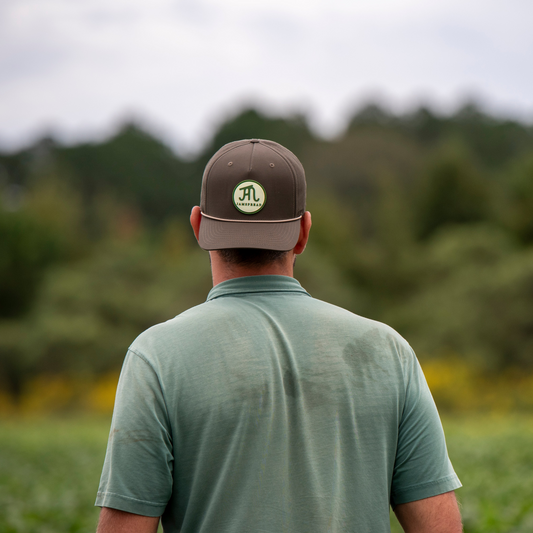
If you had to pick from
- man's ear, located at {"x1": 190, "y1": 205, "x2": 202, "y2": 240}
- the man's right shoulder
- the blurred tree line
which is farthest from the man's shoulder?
the blurred tree line

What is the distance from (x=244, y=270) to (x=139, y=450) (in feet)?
1.53

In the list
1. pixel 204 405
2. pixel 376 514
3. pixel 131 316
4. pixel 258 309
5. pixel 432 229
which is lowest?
pixel 131 316

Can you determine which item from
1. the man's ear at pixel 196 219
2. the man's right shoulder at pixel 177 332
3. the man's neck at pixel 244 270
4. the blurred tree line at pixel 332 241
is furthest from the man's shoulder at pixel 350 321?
the blurred tree line at pixel 332 241

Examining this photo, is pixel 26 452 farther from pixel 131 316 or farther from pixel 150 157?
pixel 150 157

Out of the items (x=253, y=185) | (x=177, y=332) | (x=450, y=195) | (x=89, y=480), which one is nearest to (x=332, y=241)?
(x=450, y=195)

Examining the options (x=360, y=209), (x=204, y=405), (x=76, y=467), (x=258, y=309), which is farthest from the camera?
(x=360, y=209)

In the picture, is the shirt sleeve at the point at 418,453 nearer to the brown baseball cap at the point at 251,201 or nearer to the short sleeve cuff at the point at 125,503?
the brown baseball cap at the point at 251,201

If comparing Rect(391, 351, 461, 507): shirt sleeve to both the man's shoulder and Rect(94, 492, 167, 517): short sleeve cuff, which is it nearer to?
the man's shoulder

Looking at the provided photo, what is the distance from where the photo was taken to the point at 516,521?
440 centimetres

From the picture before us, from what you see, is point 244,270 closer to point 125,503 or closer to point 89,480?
point 125,503

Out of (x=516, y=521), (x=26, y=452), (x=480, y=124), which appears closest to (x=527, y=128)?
(x=480, y=124)

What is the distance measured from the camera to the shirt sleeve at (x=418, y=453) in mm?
1416

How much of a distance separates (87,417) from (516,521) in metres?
20.9

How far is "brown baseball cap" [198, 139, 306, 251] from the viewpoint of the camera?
1448 mm
